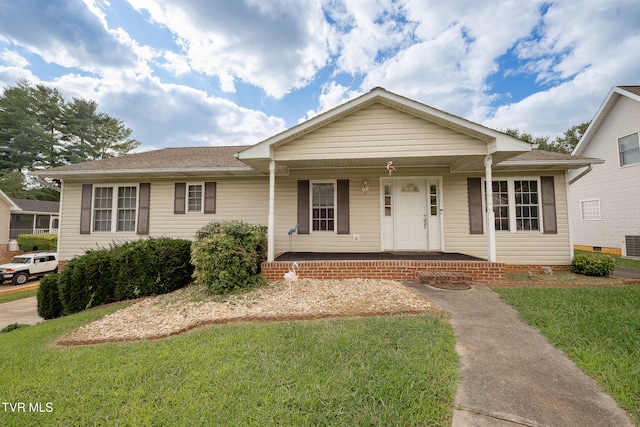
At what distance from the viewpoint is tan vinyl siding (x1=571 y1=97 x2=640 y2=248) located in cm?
1016

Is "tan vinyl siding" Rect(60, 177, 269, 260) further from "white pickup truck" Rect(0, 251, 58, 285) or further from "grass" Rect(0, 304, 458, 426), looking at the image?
"white pickup truck" Rect(0, 251, 58, 285)

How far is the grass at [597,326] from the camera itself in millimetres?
2170

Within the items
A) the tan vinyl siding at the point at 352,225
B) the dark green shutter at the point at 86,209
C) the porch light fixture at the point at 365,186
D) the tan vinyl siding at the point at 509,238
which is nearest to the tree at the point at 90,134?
the dark green shutter at the point at 86,209

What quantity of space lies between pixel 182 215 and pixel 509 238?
10.0 m

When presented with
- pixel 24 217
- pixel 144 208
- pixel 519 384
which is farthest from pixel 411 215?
pixel 24 217

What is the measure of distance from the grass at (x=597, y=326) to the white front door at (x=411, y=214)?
2.67m

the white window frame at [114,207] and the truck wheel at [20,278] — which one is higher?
the white window frame at [114,207]

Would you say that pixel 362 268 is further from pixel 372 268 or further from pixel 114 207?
pixel 114 207

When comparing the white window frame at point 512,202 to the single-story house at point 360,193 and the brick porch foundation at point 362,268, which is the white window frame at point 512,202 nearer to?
the single-story house at point 360,193

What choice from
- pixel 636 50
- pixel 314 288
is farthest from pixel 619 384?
pixel 636 50

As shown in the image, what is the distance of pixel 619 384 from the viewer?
211 centimetres

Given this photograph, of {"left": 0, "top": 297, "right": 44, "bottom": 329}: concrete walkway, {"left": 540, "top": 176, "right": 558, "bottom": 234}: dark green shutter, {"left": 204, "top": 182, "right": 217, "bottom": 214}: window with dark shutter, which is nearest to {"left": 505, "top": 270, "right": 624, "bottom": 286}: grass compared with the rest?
{"left": 540, "top": 176, "right": 558, "bottom": 234}: dark green shutter

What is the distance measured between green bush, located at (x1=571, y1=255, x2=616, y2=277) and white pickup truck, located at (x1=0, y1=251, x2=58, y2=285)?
67.0 feet

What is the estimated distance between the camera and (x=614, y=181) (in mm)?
10883
